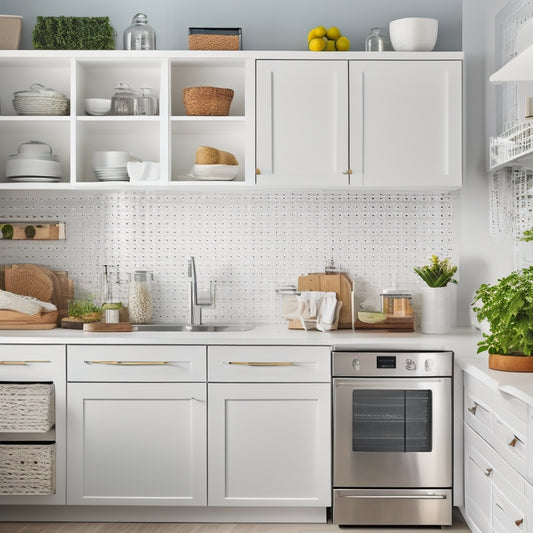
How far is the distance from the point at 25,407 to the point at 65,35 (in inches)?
73.6

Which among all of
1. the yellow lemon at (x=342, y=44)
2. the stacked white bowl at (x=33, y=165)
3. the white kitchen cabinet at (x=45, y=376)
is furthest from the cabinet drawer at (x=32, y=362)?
the yellow lemon at (x=342, y=44)

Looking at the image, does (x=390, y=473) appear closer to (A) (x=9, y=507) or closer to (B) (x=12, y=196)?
(A) (x=9, y=507)

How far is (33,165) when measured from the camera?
11.8 feet

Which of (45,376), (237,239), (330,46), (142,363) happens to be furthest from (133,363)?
(330,46)

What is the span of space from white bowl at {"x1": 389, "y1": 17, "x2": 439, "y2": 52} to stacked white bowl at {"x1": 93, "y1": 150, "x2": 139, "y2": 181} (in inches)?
58.4

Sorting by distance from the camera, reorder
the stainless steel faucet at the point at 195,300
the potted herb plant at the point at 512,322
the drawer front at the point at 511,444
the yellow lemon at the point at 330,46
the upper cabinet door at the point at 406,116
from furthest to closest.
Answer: the stainless steel faucet at the point at 195,300, the yellow lemon at the point at 330,46, the upper cabinet door at the point at 406,116, the potted herb plant at the point at 512,322, the drawer front at the point at 511,444

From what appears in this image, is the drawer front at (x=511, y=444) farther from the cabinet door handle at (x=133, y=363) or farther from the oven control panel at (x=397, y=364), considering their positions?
the cabinet door handle at (x=133, y=363)

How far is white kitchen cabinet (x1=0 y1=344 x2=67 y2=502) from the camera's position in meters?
3.26

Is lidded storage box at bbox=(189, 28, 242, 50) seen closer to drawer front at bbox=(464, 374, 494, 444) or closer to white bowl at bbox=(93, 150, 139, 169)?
white bowl at bbox=(93, 150, 139, 169)

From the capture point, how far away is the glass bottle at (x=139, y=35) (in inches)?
142

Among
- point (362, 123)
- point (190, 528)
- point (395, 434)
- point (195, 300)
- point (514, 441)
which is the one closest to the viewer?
point (514, 441)

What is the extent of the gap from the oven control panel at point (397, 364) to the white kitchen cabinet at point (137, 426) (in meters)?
0.68

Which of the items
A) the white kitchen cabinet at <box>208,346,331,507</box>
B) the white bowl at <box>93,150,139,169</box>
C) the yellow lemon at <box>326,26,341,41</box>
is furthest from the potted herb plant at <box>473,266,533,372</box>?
the white bowl at <box>93,150,139,169</box>

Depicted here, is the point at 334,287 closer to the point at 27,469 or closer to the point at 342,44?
the point at 342,44
